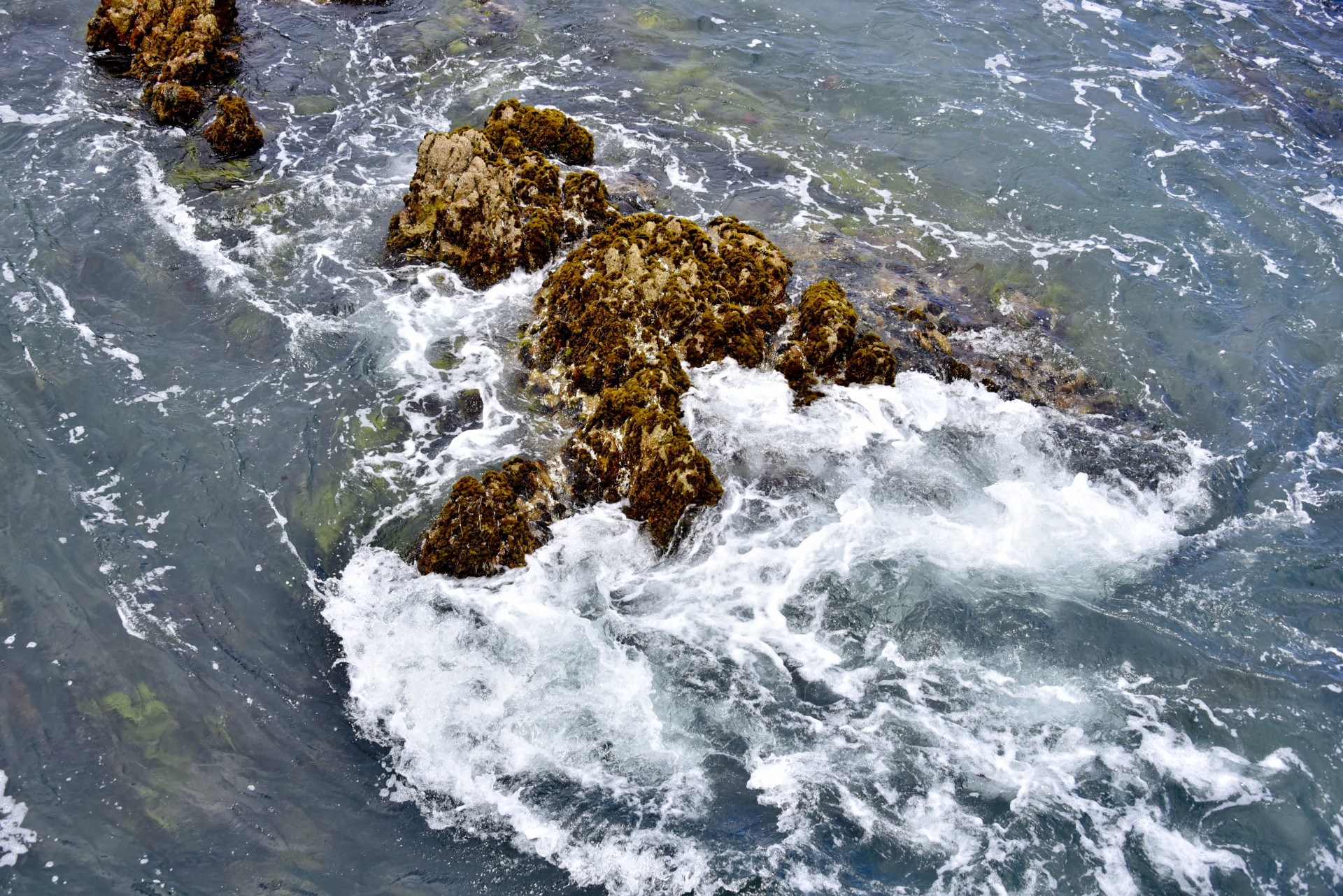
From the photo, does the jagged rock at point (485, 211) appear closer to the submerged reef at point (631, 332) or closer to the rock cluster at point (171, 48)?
the submerged reef at point (631, 332)

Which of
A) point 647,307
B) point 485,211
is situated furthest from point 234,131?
point 647,307

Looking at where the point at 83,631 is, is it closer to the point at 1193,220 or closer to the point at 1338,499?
the point at 1338,499

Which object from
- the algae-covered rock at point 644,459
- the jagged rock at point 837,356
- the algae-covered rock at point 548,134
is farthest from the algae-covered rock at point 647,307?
the algae-covered rock at point 548,134

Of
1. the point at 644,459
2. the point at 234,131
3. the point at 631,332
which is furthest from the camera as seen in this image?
the point at 234,131

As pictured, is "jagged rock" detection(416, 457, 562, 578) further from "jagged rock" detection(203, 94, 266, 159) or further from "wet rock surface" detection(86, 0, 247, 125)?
"wet rock surface" detection(86, 0, 247, 125)

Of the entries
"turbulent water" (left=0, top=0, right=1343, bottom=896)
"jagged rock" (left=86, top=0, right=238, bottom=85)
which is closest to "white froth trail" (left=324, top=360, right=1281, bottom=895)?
"turbulent water" (left=0, top=0, right=1343, bottom=896)

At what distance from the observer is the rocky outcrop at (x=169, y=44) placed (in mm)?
29188

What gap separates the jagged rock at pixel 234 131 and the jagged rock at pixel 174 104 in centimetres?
150

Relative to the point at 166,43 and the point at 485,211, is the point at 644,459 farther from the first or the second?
the point at 166,43

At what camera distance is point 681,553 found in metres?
17.9

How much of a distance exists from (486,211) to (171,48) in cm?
Answer: 1599

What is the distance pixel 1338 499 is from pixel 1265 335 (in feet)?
19.7

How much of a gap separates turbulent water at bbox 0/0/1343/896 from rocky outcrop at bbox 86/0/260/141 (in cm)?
172

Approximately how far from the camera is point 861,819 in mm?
14141
